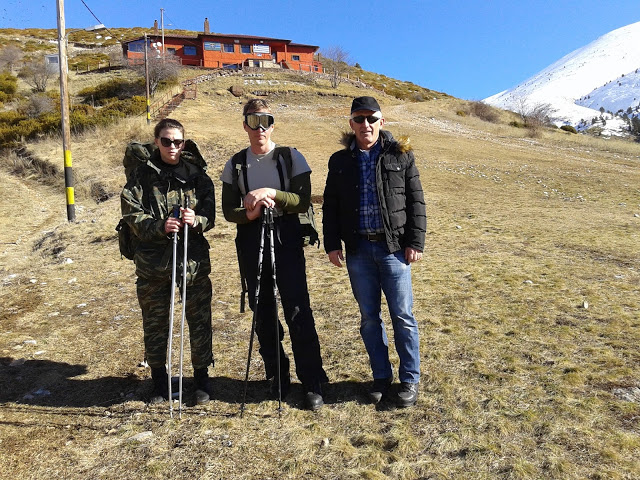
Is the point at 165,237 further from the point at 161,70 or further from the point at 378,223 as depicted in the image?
the point at 161,70

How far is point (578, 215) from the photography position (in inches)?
453

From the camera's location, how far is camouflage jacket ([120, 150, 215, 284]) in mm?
Answer: 3287

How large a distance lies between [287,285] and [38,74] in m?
45.3

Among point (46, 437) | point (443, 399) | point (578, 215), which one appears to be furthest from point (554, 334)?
point (578, 215)

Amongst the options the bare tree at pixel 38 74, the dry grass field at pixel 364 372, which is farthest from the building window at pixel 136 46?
the dry grass field at pixel 364 372

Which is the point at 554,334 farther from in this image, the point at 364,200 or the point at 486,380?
the point at 364,200

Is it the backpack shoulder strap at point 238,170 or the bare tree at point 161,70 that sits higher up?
the bare tree at point 161,70

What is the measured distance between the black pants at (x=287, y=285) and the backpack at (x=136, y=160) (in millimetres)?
667

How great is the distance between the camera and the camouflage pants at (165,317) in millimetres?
3473

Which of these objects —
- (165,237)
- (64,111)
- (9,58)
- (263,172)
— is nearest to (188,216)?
(165,237)

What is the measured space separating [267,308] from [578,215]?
10672 millimetres

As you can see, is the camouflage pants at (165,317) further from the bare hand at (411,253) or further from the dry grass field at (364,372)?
the bare hand at (411,253)

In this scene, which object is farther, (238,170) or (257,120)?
(238,170)

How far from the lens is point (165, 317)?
354cm
